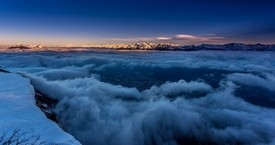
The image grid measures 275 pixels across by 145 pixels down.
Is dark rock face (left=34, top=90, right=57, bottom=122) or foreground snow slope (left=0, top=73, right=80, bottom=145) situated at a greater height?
foreground snow slope (left=0, top=73, right=80, bottom=145)

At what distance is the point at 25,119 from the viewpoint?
11.3 m

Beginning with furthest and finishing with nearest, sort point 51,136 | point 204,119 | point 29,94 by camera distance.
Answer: point 204,119, point 29,94, point 51,136

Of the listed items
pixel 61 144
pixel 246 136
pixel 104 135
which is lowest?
pixel 246 136

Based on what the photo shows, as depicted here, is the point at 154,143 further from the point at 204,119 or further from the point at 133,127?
the point at 204,119

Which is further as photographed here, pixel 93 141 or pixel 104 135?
pixel 104 135

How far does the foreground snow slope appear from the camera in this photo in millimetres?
9695

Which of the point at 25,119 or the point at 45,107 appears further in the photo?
the point at 45,107

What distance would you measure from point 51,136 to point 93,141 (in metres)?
23.6

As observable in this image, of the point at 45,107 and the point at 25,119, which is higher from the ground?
the point at 25,119

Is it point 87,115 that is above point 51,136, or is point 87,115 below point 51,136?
below

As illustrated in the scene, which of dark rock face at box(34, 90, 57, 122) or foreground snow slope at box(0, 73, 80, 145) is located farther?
dark rock face at box(34, 90, 57, 122)

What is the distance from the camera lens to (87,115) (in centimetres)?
3788

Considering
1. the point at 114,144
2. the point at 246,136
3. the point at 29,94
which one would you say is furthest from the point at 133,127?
the point at 29,94

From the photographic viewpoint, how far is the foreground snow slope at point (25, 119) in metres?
9.70
